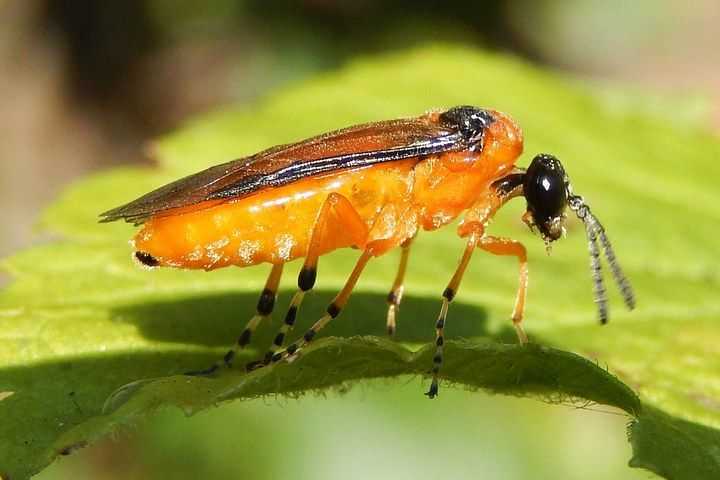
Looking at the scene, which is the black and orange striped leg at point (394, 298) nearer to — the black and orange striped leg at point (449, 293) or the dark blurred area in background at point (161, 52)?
the black and orange striped leg at point (449, 293)

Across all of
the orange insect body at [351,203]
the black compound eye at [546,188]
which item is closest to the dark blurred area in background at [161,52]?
the orange insect body at [351,203]

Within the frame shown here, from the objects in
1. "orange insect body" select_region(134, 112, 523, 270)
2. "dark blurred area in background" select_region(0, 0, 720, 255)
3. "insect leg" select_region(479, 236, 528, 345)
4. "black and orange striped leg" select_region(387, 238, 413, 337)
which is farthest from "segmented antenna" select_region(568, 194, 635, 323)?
"dark blurred area in background" select_region(0, 0, 720, 255)

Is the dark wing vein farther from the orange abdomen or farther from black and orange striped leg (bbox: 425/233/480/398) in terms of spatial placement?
black and orange striped leg (bbox: 425/233/480/398)

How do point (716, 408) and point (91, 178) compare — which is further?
point (91, 178)

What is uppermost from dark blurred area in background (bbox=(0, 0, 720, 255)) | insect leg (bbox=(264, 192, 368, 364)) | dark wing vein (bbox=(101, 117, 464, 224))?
dark blurred area in background (bbox=(0, 0, 720, 255))

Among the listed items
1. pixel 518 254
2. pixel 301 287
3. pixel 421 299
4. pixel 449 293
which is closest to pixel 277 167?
pixel 301 287

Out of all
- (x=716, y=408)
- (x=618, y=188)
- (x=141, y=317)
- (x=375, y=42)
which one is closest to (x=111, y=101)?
(x=375, y=42)

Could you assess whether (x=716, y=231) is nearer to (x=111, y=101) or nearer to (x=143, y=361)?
(x=143, y=361)
